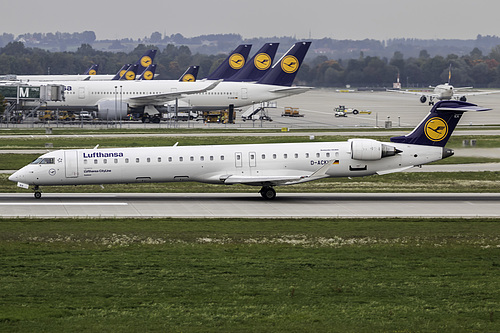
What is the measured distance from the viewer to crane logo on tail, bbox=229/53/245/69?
114 meters

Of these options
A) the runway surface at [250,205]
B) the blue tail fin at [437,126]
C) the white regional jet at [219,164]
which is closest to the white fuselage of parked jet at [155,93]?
the blue tail fin at [437,126]

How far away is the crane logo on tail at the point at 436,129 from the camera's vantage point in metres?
44.4

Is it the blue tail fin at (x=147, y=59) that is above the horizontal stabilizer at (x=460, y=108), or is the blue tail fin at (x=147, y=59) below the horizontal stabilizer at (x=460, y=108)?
above

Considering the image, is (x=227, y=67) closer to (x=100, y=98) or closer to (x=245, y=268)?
(x=100, y=98)

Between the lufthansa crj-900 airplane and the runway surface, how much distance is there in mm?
54202

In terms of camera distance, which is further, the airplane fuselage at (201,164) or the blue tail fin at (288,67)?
the blue tail fin at (288,67)

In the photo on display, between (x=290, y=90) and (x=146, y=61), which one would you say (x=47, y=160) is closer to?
(x=290, y=90)

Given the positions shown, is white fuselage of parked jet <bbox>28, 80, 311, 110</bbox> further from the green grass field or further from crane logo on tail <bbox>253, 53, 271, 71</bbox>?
the green grass field

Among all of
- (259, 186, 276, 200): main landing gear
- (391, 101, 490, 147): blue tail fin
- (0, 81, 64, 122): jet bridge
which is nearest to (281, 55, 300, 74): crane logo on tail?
(0, 81, 64, 122): jet bridge

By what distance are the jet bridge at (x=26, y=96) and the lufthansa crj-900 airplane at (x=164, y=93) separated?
4.52ft

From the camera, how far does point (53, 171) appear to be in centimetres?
4275

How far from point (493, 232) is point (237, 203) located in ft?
46.4

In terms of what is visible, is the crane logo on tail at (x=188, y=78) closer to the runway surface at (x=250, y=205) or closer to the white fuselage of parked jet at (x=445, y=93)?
the white fuselage of parked jet at (x=445, y=93)

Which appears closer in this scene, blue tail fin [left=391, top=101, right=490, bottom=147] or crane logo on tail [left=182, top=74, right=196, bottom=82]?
blue tail fin [left=391, top=101, right=490, bottom=147]
